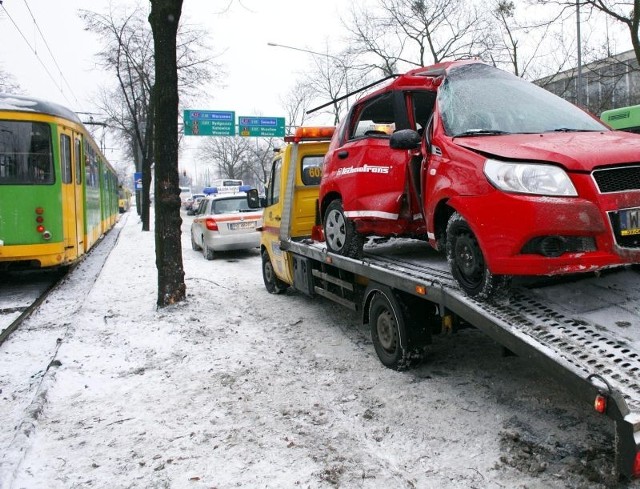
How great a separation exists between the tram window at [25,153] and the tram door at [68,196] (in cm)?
28

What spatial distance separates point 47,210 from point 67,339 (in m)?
3.87

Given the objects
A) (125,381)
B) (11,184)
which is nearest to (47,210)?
(11,184)

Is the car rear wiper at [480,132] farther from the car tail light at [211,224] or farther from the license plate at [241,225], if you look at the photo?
the car tail light at [211,224]

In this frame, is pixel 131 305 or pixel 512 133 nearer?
pixel 512 133

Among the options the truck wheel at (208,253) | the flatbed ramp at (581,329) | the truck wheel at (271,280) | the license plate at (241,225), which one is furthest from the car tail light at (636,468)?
the truck wheel at (208,253)

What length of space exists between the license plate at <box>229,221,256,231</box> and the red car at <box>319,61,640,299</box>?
7.44m

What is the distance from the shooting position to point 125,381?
15.3 feet

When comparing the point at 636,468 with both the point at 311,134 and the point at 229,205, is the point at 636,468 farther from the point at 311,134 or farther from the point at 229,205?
the point at 229,205

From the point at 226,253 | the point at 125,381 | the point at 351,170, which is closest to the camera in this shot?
the point at 125,381

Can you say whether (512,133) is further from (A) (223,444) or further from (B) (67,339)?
(B) (67,339)

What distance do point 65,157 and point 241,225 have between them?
14.7ft

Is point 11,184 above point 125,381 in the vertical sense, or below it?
above

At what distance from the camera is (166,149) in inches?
291

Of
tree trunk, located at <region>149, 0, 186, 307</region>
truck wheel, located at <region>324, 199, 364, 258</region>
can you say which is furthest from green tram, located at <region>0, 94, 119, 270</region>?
truck wheel, located at <region>324, 199, 364, 258</region>
